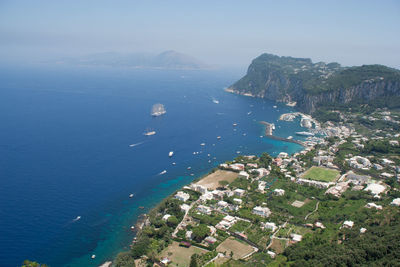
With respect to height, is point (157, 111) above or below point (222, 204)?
above

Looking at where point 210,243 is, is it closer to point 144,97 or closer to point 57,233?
point 57,233

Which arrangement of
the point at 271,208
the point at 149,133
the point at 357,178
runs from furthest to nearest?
the point at 149,133
the point at 357,178
the point at 271,208

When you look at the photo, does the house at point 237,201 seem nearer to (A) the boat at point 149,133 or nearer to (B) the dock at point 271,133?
(B) the dock at point 271,133

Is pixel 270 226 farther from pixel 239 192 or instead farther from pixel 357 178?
pixel 357 178

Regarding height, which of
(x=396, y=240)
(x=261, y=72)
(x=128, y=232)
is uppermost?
(x=261, y=72)

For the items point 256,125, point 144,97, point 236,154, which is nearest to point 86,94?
point 144,97

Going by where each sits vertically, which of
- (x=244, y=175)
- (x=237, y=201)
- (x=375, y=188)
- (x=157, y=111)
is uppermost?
(x=157, y=111)

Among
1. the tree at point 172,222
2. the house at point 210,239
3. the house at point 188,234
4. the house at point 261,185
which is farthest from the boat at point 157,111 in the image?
the house at point 210,239

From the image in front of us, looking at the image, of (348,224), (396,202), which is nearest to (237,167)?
(348,224)

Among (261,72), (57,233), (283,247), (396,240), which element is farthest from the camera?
(261,72)
